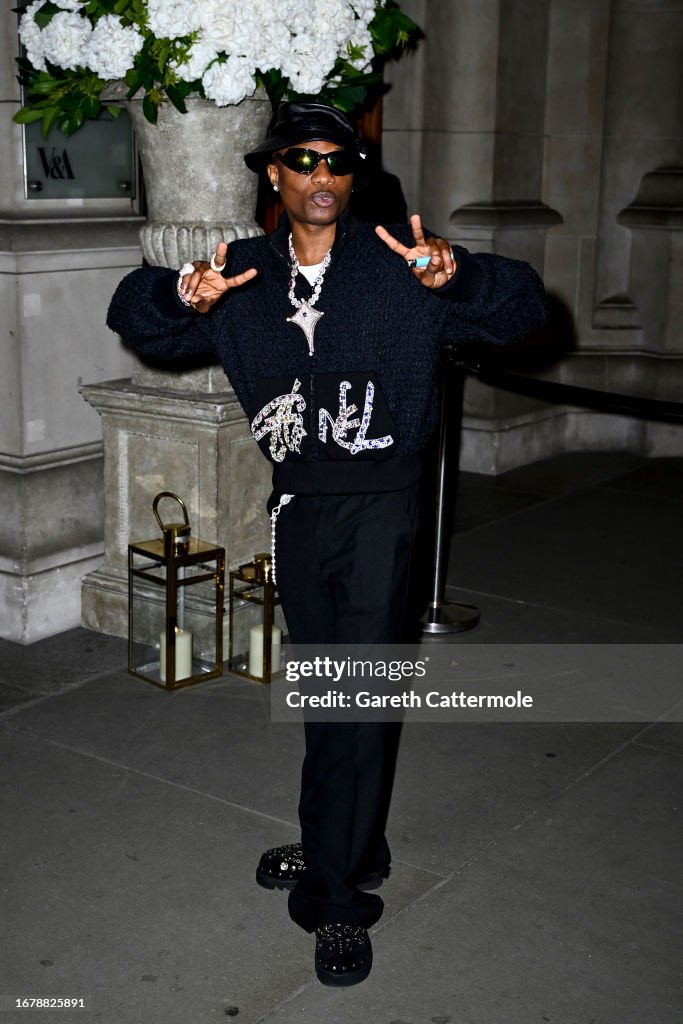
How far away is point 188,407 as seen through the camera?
5441 mm

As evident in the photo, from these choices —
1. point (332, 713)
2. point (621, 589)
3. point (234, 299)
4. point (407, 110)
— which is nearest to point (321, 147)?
point (234, 299)

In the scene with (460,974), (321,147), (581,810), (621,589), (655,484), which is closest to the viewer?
(321,147)

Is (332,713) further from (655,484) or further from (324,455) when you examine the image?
(655,484)

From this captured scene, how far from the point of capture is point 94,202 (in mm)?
5902

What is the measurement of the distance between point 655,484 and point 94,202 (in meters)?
4.43

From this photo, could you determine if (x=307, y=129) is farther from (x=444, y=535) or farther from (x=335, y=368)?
(x=444, y=535)

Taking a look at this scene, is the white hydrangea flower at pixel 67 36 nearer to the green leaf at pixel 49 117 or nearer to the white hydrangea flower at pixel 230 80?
the green leaf at pixel 49 117

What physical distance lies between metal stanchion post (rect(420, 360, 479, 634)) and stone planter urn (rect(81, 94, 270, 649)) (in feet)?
2.67

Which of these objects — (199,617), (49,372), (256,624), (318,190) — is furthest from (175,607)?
(318,190)

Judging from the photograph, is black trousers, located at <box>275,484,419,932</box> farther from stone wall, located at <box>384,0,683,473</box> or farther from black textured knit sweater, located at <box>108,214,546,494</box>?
stone wall, located at <box>384,0,683,473</box>

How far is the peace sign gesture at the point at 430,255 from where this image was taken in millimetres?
3053

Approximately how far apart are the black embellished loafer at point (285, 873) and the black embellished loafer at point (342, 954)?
299 millimetres

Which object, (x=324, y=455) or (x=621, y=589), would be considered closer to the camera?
(x=324, y=455)

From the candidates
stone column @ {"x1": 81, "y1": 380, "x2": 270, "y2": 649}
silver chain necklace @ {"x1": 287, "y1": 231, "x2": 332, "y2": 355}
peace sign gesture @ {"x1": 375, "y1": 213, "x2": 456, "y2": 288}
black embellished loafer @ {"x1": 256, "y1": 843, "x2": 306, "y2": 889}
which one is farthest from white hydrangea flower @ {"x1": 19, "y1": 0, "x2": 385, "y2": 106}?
black embellished loafer @ {"x1": 256, "y1": 843, "x2": 306, "y2": 889}
